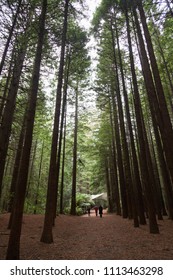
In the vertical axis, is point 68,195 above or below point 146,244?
above

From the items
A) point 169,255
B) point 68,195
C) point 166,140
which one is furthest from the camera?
point 68,195

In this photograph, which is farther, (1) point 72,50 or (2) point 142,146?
(1) point 72,50

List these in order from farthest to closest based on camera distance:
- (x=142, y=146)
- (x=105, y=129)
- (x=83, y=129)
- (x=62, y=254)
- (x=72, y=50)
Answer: (x=83, y=129) → (x=105, y=129) → (x=72, y=50) → (x=142, y=146) → (x=62, y=254)

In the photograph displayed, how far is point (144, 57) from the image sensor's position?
8555 mm

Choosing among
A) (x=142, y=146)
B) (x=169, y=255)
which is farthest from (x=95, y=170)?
(x=169, y=255)

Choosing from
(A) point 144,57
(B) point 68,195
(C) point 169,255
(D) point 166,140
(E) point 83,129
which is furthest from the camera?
(B) point 68,195

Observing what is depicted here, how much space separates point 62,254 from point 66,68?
1171 centimetres

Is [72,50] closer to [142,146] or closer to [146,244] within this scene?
[142,146]

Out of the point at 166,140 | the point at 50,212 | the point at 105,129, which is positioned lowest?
the point at 50,212

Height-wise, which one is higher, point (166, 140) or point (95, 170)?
point (95, 170)

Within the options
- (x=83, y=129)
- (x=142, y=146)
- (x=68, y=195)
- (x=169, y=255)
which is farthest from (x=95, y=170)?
(x=169, y=255)
